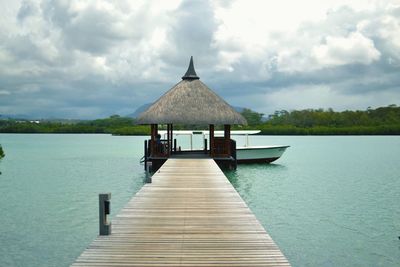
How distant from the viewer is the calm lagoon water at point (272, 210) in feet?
32.3

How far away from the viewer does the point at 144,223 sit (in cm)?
816

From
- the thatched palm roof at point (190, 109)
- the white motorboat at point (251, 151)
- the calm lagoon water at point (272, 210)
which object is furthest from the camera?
the white motorboat at point (251, 151)

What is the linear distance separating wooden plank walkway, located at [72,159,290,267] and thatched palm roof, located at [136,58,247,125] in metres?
10.6

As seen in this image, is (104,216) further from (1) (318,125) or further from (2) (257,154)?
(1) (318,125)

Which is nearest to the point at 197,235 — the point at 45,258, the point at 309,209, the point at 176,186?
the point at 45,258

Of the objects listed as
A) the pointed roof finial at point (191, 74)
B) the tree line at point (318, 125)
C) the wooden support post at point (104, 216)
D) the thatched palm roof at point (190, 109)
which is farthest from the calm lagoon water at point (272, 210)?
the tree line at point (318, 125)

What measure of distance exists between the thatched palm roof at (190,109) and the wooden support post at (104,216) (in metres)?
14.3

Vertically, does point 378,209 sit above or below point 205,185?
below

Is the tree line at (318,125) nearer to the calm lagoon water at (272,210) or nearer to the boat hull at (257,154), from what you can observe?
the boat hull at (257,154)

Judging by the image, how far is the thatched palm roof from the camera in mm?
22219

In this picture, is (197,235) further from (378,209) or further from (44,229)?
(378,209)

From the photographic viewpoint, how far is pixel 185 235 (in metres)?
7.36

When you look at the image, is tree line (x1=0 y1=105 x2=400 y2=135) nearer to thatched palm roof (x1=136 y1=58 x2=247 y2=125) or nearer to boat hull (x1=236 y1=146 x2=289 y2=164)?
boat hull (x1=236 y1=146 x2=289 y2=164)

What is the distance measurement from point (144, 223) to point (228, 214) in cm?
172
